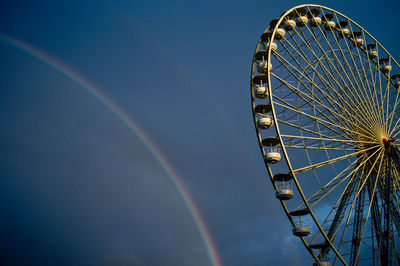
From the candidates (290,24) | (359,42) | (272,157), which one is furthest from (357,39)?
(272,157)

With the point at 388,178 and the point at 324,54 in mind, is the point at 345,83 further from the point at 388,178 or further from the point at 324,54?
the point at 388,178

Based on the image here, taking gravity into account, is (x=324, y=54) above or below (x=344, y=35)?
below

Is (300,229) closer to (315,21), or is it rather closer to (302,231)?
(302,231)

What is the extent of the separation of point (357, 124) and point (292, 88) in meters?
6.09

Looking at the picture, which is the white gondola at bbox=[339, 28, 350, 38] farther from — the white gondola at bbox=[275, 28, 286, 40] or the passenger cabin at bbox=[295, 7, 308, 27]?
the white gondola at bbox=[275, 28, 286, 40]

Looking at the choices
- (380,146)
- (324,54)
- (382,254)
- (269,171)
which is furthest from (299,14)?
(382,254)

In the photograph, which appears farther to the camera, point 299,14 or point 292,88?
point 299,14

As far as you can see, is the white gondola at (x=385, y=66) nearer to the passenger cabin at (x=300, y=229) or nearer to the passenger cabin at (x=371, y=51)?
the passenger cabin at (x=371, y=51)

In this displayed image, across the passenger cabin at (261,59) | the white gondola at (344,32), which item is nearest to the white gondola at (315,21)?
the white gondola at (344,32)

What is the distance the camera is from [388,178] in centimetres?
2162

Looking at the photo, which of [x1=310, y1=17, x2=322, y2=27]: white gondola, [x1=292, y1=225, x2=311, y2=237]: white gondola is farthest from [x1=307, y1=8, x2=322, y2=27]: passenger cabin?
[x1=292, y1=225, x2=311, y2=237]: white gondola

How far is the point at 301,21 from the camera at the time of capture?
2731 centimetres

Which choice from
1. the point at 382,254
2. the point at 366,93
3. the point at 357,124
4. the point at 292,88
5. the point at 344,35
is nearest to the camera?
the point at 382,254

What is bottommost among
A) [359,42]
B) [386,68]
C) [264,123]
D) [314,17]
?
[264,123]
